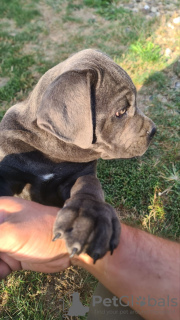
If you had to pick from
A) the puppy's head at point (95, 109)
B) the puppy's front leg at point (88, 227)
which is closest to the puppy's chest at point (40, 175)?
the puppy's head at point (95, 109)

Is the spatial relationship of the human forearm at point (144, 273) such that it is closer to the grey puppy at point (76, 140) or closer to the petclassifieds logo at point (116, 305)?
the petclassifieds logo at point (116, 305)

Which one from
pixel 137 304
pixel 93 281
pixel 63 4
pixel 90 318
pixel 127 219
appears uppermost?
pixel 63 4

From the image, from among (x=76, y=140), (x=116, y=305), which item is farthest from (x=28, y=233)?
(x=116, y=305)

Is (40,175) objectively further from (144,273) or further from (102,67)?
(144,273)

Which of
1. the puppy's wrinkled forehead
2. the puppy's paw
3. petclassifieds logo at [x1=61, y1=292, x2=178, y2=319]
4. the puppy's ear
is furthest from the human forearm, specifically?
the puppy's wrinkled forehead

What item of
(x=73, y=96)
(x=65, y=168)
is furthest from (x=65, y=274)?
(x=73, y=96)

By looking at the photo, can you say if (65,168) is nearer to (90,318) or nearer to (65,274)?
(65,274)
